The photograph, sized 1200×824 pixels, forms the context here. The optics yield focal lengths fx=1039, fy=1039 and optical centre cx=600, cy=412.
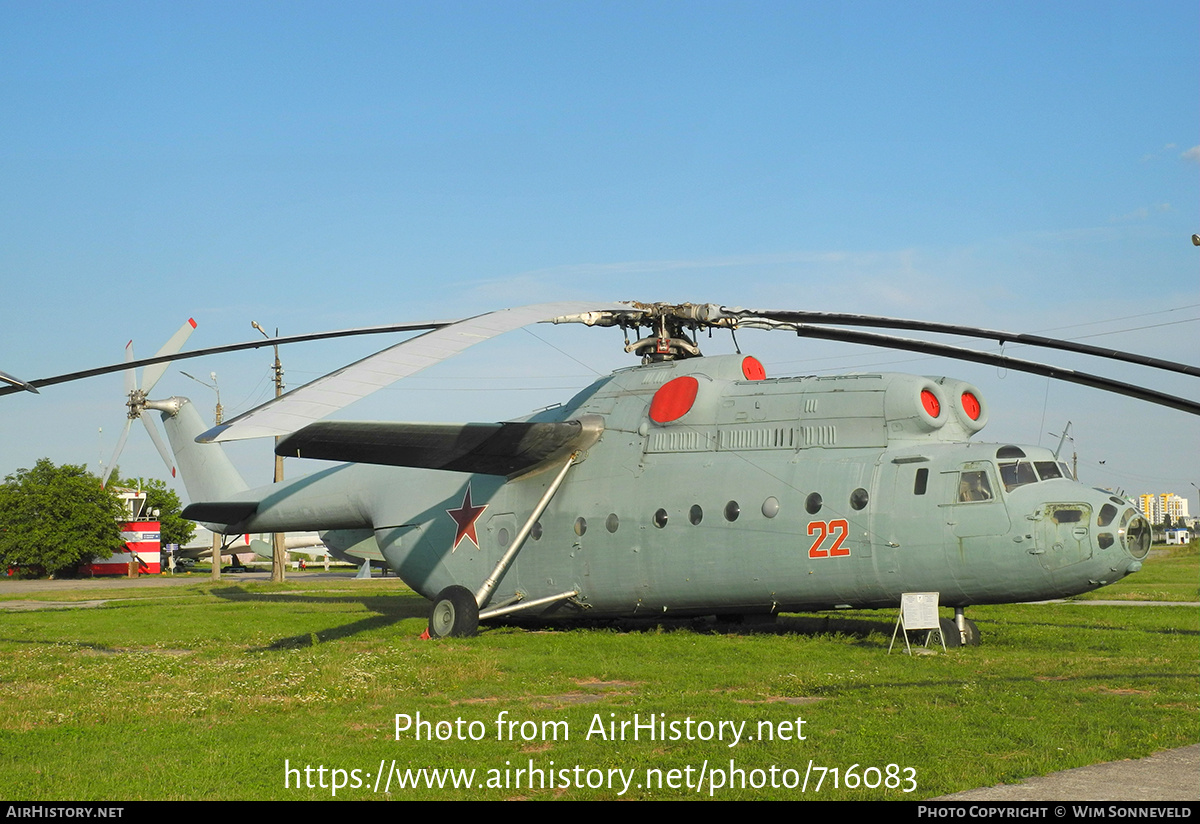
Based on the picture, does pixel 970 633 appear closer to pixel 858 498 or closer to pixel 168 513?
pixel 858 498

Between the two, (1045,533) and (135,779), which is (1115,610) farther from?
(135,779)

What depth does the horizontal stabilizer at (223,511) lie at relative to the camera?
25.7m

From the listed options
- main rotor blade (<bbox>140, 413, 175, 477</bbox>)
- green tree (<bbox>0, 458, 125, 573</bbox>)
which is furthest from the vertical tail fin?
green tree (<bbox>0, 458, 125, 573</bbox>)

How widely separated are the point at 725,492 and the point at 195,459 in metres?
16.7

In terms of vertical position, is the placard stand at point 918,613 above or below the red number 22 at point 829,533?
below

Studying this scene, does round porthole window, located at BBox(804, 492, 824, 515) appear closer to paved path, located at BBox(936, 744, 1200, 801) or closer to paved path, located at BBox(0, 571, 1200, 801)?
paved path, located at BBox(0, 571, 1200, 801)

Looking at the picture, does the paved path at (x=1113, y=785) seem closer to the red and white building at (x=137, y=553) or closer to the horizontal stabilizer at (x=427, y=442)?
the horizontal stabilizer at (x=427, y=442)

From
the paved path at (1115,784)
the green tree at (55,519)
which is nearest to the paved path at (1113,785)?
the paved path at (1115,784)

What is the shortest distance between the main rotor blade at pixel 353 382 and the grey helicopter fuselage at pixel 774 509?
17.9ft

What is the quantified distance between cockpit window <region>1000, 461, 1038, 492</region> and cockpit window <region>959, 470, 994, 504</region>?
25 cm

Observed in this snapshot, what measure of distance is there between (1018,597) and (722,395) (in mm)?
6011

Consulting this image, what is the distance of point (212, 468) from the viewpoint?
2775cm

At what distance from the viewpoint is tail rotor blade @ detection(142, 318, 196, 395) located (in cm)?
2658
